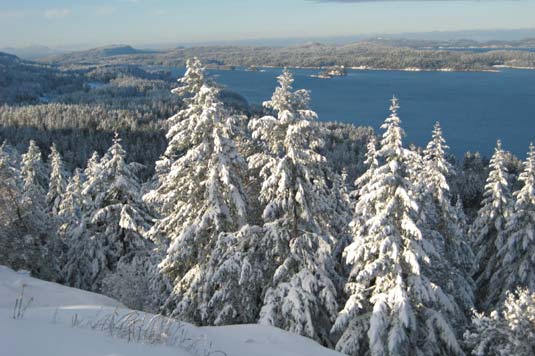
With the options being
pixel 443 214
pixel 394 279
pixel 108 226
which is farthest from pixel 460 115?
pixel 394 279

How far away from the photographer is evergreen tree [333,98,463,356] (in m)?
13.6

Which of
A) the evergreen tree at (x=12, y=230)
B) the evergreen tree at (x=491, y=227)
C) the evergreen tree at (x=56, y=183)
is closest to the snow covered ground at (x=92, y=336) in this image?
the evergreen tree at (x=12, y=230)

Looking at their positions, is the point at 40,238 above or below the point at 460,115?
above

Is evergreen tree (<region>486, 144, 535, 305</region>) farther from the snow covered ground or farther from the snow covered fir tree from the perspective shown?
the snow covered ground

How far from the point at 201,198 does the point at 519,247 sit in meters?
16.4

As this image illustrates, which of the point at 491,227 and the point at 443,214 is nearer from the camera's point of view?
the point at 443,214

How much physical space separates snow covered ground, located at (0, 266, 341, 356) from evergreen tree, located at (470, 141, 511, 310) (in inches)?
717

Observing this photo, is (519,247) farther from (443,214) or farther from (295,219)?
(295,219)

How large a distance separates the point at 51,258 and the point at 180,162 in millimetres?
10927

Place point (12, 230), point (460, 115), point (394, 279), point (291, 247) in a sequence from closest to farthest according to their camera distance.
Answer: point (394, 279)
point (291, 247)
point (12, 230)
point (460, 115)

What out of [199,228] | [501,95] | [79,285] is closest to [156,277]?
[199,228]

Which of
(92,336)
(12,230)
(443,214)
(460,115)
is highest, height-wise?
(92,336)

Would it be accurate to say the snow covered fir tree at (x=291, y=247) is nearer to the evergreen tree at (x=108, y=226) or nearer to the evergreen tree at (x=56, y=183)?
the evergreen tree at (x=108, y=226)

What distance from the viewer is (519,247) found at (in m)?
22.9
